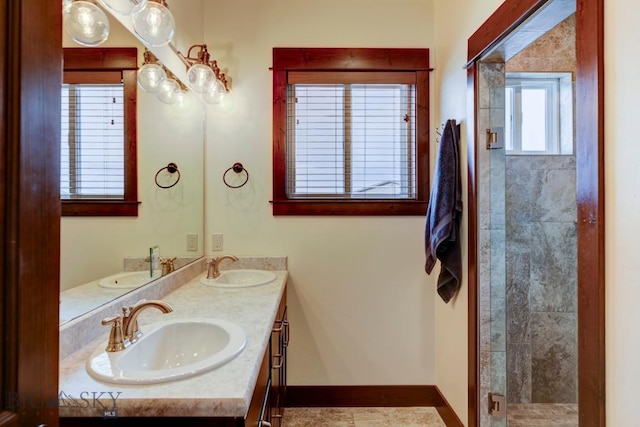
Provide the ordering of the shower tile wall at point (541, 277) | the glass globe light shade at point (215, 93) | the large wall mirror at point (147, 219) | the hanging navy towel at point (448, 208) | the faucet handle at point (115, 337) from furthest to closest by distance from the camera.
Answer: the shower tile wall at point (541, 277) < the glass globe light shade at point (215, 93) < the hanging navy towel at point (448, 208) < the large wall mirror at point (147, 219) < the faucet handle at point (115, 337)

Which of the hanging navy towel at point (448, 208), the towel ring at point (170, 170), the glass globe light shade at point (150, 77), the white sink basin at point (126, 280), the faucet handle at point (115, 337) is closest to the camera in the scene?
the faucet handle at point (115, 337)

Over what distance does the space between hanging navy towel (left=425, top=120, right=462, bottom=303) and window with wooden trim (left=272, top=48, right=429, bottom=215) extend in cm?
37

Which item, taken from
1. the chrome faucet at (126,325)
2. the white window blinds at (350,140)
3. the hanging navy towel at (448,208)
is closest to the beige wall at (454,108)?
the hanging navy towel at (448,208)

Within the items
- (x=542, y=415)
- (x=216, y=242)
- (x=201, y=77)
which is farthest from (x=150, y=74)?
(x=542, y=415)

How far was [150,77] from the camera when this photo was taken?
5.02 feet

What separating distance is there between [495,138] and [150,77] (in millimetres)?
1652

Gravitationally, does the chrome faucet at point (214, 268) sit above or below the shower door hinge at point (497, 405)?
above

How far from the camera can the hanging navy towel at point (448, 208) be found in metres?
1.79

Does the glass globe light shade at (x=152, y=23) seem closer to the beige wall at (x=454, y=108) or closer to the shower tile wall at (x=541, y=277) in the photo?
the beige wall at (x=454, y=108)

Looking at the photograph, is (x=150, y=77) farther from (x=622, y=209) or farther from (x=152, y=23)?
(x=622, y=209)

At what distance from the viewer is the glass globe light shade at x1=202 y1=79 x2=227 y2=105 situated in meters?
1.99

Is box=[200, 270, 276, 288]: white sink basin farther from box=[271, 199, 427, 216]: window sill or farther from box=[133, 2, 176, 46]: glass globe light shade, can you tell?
box=[133, 2, 176, 46]: glass globe light shade

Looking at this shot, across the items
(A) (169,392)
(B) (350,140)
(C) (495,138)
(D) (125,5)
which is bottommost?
(A) (169,392)

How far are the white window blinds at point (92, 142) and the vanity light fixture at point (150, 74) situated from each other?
0.17 metres
